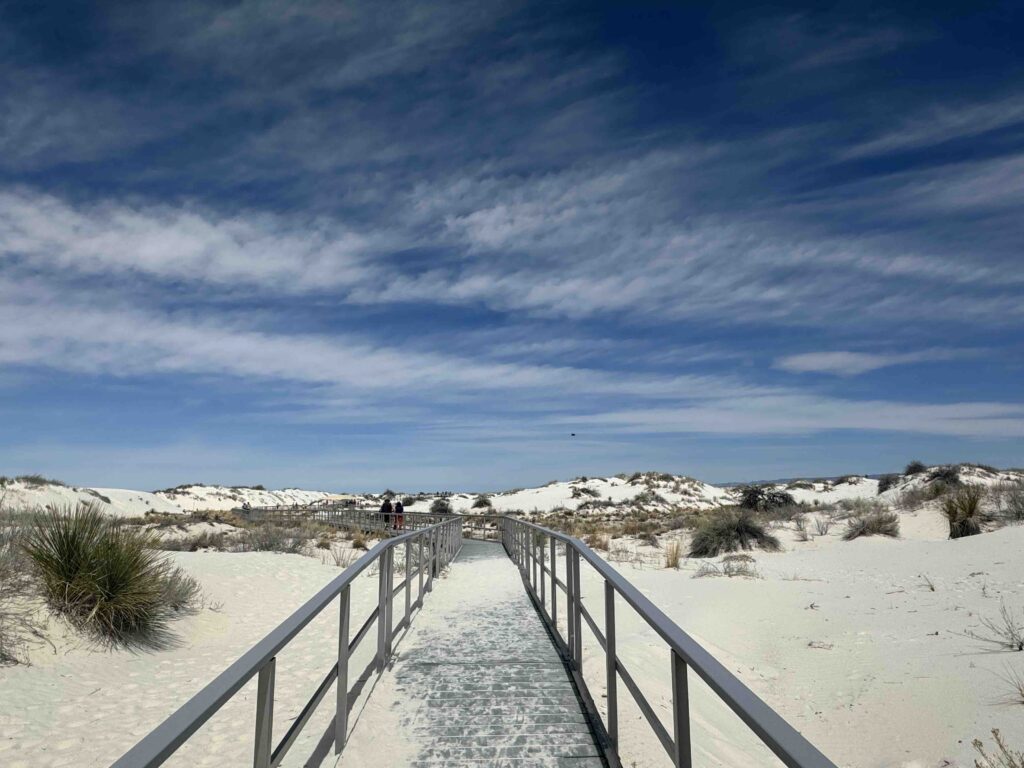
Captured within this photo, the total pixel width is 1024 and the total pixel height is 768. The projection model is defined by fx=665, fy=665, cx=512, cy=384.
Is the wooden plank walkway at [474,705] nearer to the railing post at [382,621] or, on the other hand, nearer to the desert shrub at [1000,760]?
the railing post at [382,621]

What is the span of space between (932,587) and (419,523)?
1947 centimetres

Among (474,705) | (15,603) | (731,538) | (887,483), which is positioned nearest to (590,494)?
(887,483)

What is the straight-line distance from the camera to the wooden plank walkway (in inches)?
165

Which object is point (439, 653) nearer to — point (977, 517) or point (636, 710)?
point (636, 710)

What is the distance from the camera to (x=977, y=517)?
15469 millimetres

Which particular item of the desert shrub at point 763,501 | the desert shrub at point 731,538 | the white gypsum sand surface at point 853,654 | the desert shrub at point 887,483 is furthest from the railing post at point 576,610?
the desert shrub at point 887,483

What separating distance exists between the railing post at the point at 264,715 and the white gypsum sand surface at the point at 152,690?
84.2 inches

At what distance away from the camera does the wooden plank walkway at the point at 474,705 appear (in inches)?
165

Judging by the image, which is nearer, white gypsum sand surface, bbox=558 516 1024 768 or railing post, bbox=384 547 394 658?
white gypsum sand surface, bbox=558 516 1024 768

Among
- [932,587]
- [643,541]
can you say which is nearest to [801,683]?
[932,587]

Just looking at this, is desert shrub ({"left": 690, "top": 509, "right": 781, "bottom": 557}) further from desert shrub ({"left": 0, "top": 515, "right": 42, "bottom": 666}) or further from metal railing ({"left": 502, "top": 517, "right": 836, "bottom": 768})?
desert shrub ({"left": 0, "top": 515, "right": 42, "bottom": 666})

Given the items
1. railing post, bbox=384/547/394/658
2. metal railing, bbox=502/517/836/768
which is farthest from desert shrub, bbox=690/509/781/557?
railing post, bbox=384/547/394/658

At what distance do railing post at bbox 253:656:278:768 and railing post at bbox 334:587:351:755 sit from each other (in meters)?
1.36

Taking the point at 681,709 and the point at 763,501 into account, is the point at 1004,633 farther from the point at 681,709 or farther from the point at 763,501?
the point at 763,501
